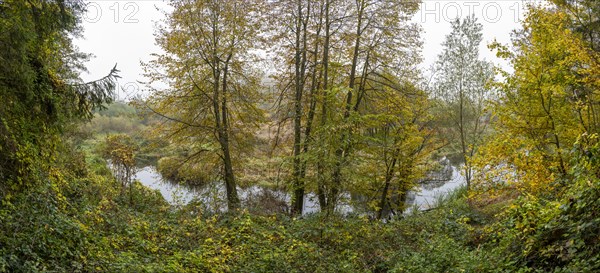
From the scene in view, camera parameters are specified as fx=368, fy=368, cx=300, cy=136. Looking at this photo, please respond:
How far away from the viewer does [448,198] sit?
17016 mm

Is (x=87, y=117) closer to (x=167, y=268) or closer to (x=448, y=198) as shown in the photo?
(x=167, y=268)

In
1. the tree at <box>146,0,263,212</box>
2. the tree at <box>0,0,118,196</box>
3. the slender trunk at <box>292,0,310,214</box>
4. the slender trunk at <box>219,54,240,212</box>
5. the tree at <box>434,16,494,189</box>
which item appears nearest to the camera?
the tree at <box>0,0,118,196</box>

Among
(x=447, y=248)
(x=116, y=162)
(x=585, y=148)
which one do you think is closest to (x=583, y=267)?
(x=585, y=148)

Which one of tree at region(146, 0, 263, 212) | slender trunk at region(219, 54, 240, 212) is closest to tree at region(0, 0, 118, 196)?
tree at region(146, 0, 263, 212)

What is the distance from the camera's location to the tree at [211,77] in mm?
11266

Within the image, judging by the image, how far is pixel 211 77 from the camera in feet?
39.9

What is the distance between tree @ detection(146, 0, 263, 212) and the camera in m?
11.3

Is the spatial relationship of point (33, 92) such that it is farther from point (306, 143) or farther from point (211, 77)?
point (211, 77)

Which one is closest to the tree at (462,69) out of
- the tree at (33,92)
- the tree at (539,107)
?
the tree at (539,107)

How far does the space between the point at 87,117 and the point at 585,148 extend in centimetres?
743

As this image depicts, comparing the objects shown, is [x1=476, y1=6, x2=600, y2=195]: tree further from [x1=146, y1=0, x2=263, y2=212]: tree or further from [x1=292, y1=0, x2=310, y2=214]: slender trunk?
[x1=146, y1=0, x2=263, y2=212]: tree

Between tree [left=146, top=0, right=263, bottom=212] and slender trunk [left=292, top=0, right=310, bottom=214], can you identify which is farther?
slender trunk [left=292, top=0, right=310, bottom=214]

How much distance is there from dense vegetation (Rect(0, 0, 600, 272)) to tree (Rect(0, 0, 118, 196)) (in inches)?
0.9

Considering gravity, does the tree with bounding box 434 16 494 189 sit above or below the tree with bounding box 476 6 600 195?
above
